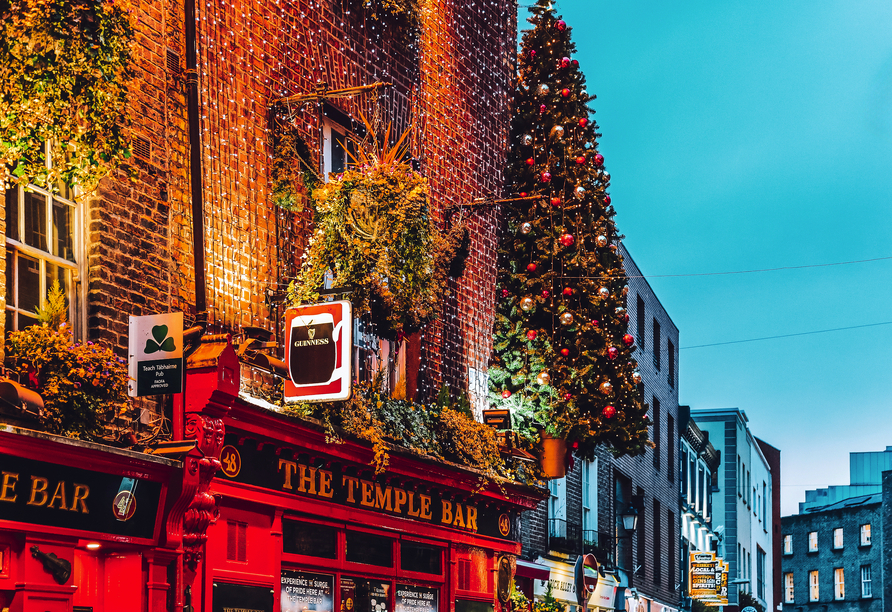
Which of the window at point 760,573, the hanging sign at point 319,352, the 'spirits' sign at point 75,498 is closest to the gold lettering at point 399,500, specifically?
the hanging sign at point 319,352

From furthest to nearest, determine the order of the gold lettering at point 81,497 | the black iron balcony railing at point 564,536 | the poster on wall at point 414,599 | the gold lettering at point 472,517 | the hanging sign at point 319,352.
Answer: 1. the black iron balcony railing at point 564,536
2. the gold lettering at point 472,517
3. the poster on wall at point 414,599
4. the hanging sign at point 319,352
5. the gold lettering at point 81,497

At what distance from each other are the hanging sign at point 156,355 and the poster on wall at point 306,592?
3.74m

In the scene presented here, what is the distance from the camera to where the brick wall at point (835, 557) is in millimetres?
73250

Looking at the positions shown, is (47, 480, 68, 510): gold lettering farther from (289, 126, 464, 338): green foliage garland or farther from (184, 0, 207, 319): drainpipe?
(289, 126, 464, 338): green foliage garland

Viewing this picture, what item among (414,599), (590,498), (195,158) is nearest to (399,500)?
(414,599)

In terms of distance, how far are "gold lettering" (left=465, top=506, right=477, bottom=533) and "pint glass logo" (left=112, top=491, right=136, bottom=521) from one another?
755 cm

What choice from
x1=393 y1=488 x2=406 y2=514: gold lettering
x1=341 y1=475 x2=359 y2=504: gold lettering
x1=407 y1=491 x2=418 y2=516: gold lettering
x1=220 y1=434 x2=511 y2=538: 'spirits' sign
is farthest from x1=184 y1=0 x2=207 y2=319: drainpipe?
x1=407 y1=491 x2=418 y2=516: gold lettering

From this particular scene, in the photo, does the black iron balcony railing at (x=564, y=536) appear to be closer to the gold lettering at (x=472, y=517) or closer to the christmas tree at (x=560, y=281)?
the christmas tree at (x=560, y=281)

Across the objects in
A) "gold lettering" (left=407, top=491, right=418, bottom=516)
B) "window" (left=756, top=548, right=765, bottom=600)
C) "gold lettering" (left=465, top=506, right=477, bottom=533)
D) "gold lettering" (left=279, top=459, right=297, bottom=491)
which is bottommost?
"window" (left=756, top=548, right=765, bottom=600)

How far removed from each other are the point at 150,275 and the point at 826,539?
71641 millimetres

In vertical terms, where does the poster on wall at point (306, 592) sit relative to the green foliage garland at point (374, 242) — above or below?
below

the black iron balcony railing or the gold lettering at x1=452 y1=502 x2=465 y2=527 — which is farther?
the black iron balcony railing

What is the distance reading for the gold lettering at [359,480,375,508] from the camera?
14.6 meters

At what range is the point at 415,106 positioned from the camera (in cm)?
1741
